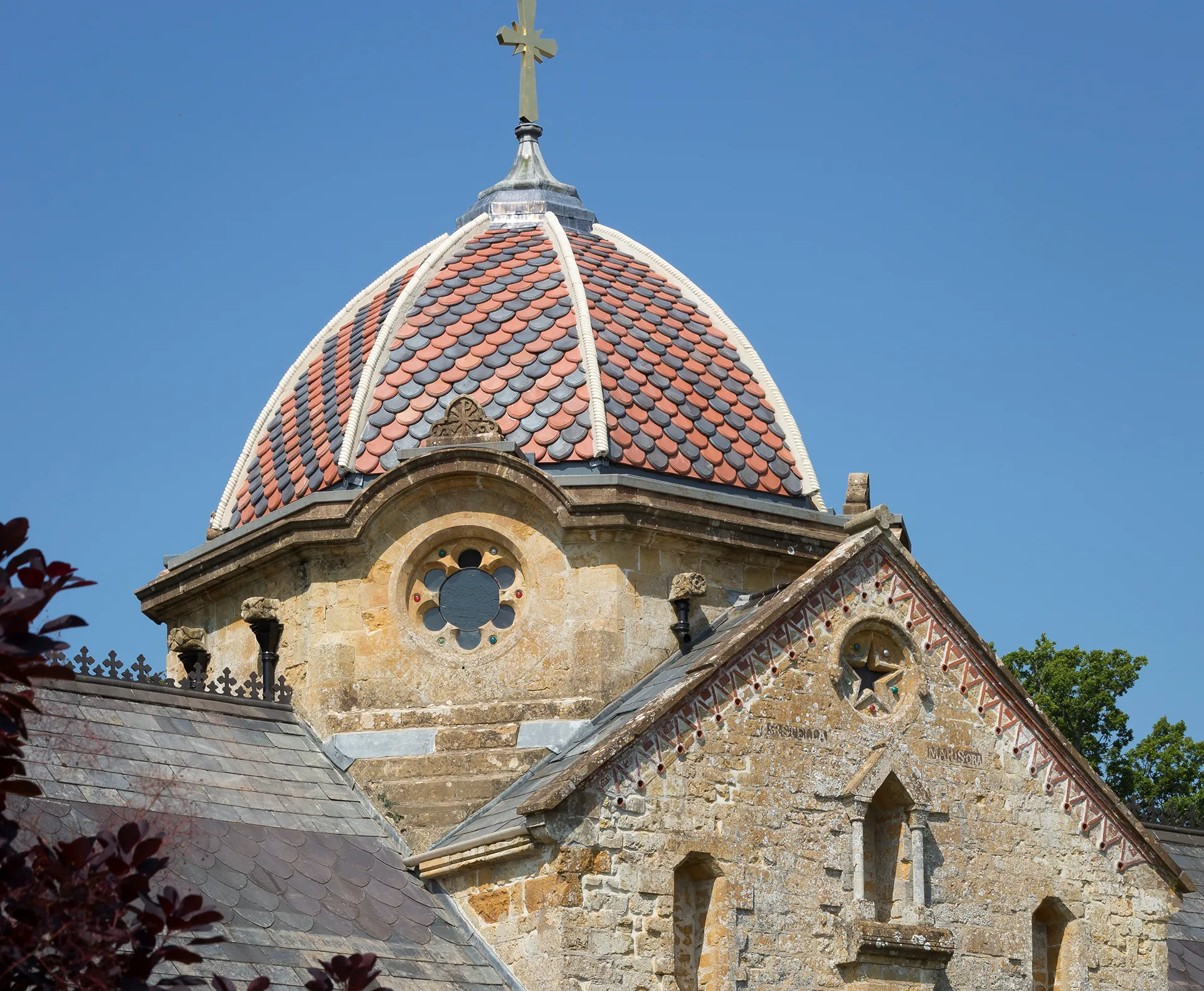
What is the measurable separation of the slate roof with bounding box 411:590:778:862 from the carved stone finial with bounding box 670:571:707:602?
42 centimetres

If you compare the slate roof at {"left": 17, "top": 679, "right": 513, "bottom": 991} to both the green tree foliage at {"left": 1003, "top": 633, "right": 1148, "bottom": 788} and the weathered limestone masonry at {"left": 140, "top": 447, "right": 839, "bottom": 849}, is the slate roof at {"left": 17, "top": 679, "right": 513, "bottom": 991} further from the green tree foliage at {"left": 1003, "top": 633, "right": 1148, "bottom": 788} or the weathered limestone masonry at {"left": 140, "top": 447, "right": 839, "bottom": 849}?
the green tree foliage at {"left": 1003, "top": 633, "right": 1148, "bottom": 788}

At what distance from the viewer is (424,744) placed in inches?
774

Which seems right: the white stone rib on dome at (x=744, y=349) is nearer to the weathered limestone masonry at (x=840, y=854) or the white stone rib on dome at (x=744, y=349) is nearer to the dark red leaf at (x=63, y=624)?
the weathered limestone masonry at (x=840, y=854)

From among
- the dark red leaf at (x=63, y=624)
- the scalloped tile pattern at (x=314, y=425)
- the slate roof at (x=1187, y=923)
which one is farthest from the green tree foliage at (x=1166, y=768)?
the dark red leaf at (x=63, y=624)

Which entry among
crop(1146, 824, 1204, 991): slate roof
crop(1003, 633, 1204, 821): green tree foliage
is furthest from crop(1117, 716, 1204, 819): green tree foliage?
crop(1146, 824, 1204, 991): slate roof

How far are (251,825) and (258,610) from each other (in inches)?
129

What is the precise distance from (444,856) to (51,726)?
3.48 m

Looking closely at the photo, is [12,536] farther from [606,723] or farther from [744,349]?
[744,349]

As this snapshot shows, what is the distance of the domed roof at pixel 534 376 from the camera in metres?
21.5

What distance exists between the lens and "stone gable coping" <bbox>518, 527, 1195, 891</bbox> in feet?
57.2

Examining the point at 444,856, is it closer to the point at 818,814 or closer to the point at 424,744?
the point at 424,744

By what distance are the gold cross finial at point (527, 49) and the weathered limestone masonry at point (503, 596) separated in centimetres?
716

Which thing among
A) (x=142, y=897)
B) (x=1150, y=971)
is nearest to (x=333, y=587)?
(x=1150, y=971)

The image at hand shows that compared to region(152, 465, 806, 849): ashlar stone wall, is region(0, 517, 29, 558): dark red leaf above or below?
below
